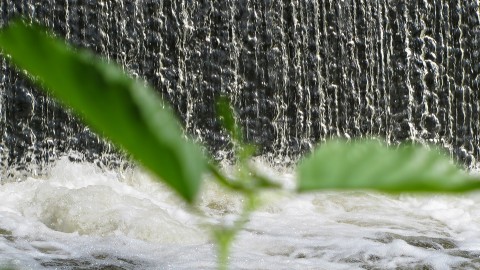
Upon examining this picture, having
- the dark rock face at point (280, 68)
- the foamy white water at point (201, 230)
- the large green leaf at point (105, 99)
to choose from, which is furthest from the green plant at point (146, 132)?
the dark rock face at point (280, 68)

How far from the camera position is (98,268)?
3.28 metres

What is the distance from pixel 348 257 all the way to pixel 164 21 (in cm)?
248

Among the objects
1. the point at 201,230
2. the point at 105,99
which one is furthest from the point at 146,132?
the point at 201,230

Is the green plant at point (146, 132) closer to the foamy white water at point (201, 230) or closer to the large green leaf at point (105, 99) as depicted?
the large green leaf at point (105, 99)

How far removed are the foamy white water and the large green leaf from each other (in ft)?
10.2

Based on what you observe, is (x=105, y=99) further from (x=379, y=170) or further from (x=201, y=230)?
(x=201, y=230)

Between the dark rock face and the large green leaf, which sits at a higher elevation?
the dark rock face

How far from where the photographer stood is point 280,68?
5.73 metres

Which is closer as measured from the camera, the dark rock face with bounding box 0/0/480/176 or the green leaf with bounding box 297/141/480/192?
the green leaf with bounding box 297/141/480/192

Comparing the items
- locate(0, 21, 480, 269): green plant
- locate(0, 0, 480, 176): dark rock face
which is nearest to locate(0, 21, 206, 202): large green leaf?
locate(0, 21, 480, 269): green plant

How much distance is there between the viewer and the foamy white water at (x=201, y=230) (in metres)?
3.51

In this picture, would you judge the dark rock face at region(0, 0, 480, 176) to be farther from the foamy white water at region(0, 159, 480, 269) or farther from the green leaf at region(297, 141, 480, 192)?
the green leaf at region(297, 141, 480, 192)

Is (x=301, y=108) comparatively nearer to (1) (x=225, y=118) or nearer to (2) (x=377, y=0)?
(2) (x=377, y=0)

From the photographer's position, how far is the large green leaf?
194 mm
